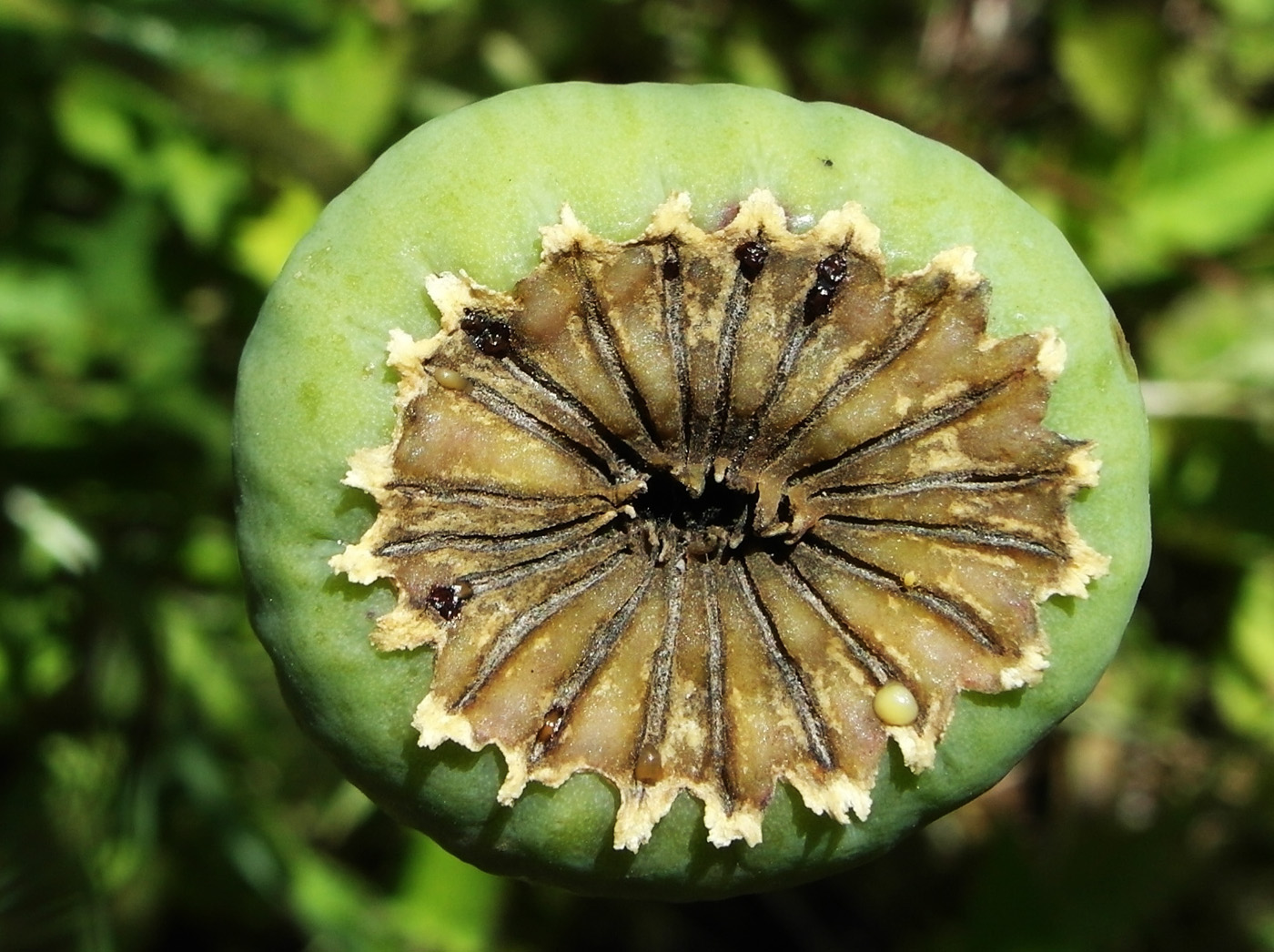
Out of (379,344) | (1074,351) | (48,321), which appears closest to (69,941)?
(48,321)

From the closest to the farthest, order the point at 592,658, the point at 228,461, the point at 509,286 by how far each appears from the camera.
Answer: the point at 509,286 < the point at 592,658 < the point at 228,461

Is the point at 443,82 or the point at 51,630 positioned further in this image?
the point at 443,82

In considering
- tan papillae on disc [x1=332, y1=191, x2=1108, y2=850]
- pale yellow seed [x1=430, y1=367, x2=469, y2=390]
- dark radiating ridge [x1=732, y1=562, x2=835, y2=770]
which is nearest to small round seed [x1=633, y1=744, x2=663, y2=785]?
tan papillae on disc [x1=332, y1=191, x2=1108, y2=850]

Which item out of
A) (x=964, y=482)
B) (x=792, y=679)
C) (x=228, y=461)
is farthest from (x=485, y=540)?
(x=228, y=461)

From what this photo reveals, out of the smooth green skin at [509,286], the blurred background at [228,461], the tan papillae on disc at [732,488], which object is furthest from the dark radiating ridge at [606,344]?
the blurred background at [228,461]

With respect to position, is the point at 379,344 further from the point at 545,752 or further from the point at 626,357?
the point at 545,752

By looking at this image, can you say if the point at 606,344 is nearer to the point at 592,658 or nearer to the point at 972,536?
the point at 592,658
